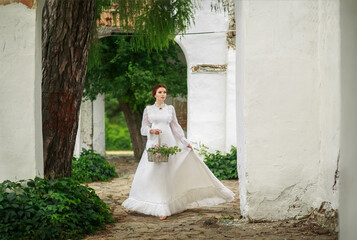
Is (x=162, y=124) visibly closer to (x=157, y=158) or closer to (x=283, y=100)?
(x=157, y=158)

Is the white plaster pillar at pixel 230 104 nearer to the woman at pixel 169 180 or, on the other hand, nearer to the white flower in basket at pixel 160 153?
the woman at pixel 169 180

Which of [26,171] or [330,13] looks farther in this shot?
[26,171]

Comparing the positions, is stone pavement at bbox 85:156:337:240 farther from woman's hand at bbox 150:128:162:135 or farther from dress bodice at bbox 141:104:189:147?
woman's hand at bbox 150:128:162:135

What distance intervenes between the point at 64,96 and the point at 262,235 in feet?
10.2

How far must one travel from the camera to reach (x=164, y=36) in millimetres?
7082

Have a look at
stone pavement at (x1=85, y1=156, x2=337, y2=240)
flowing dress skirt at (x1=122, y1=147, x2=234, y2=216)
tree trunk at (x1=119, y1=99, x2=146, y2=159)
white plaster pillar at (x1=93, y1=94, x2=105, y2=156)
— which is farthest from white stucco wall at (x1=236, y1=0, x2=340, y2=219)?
white plaster pillar at (x1=93, y1=94, x2=105, y2=156)

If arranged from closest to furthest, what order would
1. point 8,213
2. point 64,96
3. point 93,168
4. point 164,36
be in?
point 8,213 → point 64,96 → point 164,36 → point 93,168

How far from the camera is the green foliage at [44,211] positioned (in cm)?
474

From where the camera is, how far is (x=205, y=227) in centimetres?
539

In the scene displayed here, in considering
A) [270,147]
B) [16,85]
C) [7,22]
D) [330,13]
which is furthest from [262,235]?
[7,22]

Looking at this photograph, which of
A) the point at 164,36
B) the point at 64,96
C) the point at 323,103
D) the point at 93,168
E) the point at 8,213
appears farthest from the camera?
the point at 93,168

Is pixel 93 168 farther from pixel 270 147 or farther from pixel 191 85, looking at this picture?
pixel 270 147

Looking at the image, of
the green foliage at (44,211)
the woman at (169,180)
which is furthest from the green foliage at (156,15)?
the green foliage at (44,211)

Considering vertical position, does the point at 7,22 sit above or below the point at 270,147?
above
